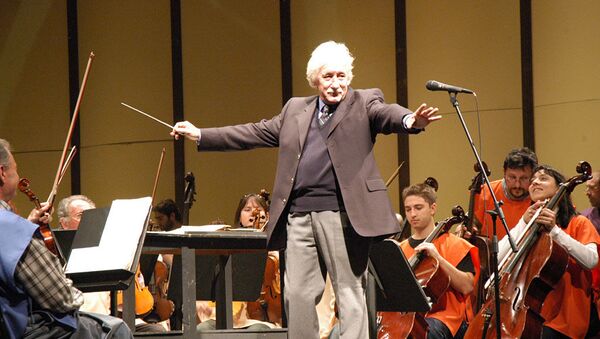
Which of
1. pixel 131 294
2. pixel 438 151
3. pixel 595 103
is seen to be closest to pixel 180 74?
pixel 438 151

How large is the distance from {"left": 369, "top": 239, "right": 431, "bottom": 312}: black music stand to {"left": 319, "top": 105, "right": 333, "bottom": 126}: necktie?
587 mm

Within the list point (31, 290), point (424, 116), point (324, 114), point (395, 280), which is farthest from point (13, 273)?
point (395, 280)

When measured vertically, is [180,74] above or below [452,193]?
above

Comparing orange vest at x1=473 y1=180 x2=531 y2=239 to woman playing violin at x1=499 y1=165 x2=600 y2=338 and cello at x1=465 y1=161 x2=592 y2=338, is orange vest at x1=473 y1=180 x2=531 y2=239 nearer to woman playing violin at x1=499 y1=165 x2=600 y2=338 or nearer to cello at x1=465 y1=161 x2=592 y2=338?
woman playing violin at x1=499 y1=165 x2=600 y2=338

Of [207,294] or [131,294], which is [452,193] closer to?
[207,294]

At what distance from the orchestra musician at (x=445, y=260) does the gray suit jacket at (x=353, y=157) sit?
1.29 m

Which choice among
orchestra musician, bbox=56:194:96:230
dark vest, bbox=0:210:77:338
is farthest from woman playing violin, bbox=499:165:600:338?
dark vest, bbox=0:210:77:338

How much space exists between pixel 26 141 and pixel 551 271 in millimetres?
5027

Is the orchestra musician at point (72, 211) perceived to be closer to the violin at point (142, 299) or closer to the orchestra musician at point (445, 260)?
the violin at point (142, 299)

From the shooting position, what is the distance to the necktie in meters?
3.39

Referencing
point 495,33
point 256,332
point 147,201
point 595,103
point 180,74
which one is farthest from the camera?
point 180,74

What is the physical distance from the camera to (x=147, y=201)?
3.39 metres

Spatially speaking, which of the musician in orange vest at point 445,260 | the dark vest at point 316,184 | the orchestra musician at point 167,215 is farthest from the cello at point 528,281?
the orchestra musician at point 167,215

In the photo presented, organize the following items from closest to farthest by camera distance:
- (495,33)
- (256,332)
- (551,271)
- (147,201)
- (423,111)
Result: (423,111) → (147,201) → (256,332) → (551,271) → (495,33)
